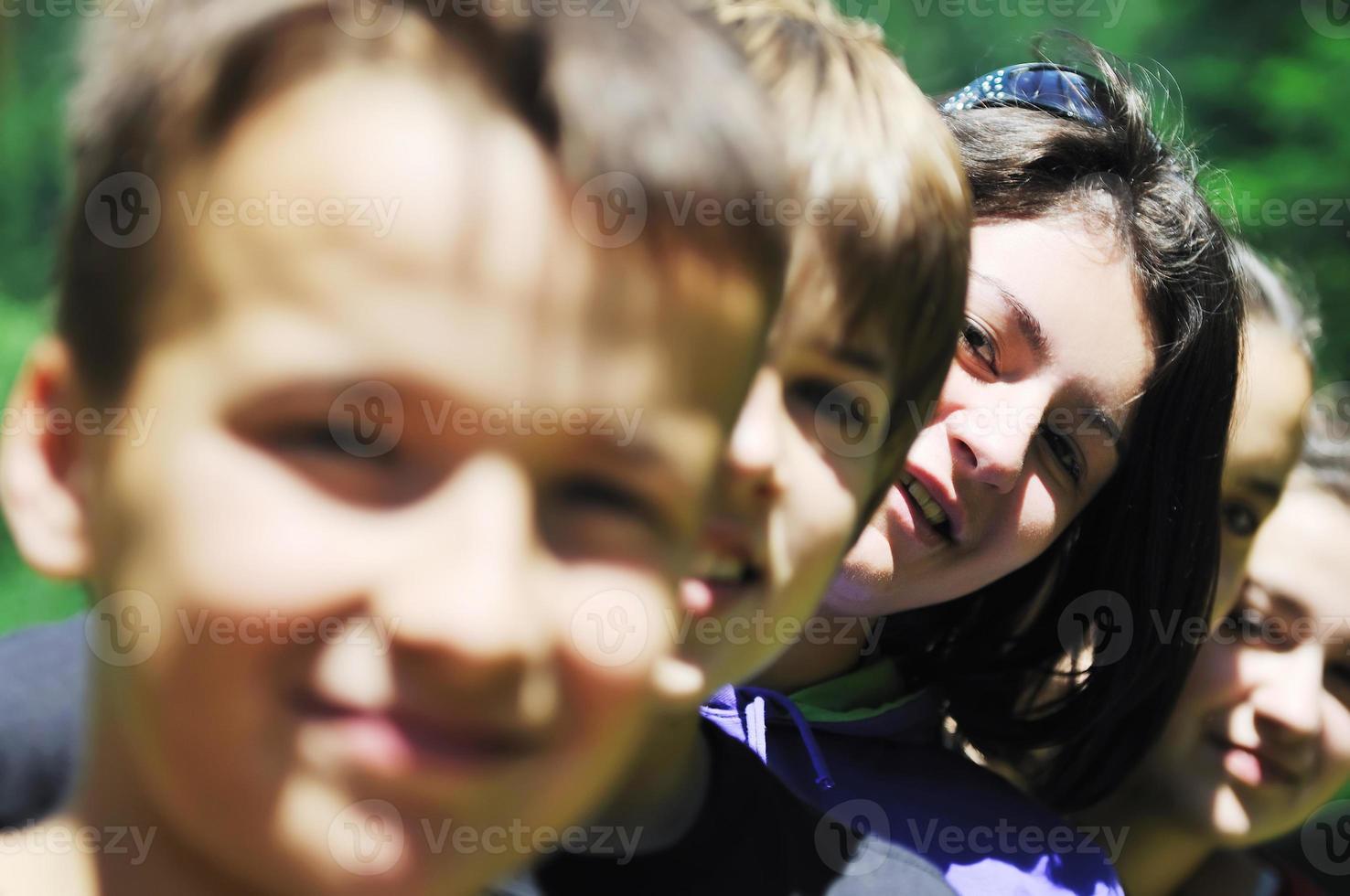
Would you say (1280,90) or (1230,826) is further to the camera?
(1280,90)

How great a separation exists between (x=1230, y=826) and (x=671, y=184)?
71.0 inches

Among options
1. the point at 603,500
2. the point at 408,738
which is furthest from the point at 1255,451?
the point at 408,738

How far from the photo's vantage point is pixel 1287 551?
2264 mm

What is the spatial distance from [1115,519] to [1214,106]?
4077 mm

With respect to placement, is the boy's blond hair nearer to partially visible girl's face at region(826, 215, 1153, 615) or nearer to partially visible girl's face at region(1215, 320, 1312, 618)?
partially visible girl's face at region(826, 215, 1153, 615)

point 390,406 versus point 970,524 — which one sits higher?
point 390,406

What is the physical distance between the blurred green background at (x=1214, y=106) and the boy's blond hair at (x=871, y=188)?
113 inches

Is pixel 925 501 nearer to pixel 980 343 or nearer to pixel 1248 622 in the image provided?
pixel 980 343

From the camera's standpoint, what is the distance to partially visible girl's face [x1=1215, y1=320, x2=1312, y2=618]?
6.97 feet

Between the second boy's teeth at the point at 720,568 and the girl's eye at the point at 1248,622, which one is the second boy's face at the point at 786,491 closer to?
the second boy's teeth at the point at 720,568

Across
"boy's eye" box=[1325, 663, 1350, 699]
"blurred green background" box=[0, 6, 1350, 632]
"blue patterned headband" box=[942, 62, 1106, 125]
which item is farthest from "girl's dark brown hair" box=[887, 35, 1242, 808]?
"blurred green background" box=[0, 6, 1350, 632]

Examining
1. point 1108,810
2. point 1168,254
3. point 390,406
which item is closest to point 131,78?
point 390,406

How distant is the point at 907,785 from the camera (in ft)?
5.58

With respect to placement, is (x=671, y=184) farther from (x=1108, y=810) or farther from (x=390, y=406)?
(x=1108, y=810)
